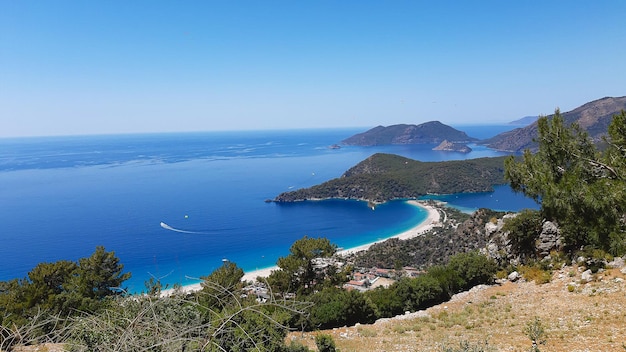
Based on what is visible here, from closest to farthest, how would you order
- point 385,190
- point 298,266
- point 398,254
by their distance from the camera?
1. point 298,266
2. point 398,254
3. point 385,190

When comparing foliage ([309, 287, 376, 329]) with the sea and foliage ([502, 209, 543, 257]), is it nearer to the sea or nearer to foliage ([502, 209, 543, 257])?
foliage ([502, 209, 543, 257])

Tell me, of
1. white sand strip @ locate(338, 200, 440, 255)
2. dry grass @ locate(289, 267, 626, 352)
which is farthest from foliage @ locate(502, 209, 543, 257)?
white sand strip @ locate(338, 200, 440, 255)

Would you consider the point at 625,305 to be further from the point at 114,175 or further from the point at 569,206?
the point at 114,175

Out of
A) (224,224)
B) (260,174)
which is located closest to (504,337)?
(224,224)

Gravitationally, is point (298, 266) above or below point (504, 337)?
below

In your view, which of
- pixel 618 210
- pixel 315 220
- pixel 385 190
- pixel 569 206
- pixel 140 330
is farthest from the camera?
pixel 385 190

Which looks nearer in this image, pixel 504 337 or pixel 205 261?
pixel 504 337

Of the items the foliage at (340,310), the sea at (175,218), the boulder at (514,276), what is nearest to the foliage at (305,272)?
the foliage at (340,310)

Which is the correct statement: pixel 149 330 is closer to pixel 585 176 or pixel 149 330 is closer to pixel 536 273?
pixel 585 176
